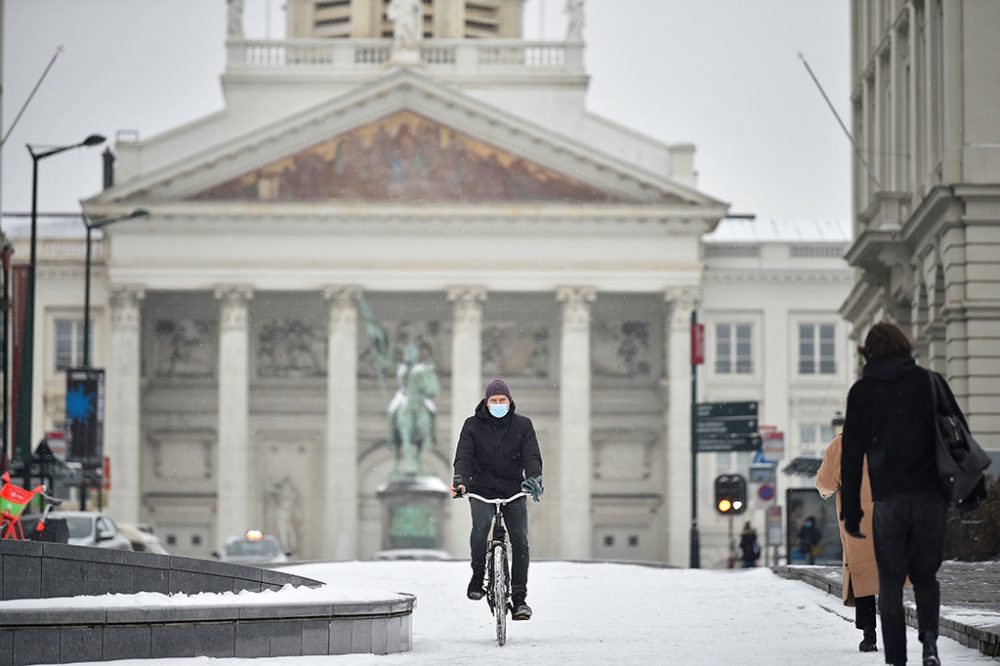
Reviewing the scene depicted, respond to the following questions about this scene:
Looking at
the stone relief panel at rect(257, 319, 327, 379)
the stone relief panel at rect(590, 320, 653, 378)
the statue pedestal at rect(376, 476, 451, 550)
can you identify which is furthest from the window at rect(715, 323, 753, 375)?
the statue pedestal at rect(376, 476, 451, 550)

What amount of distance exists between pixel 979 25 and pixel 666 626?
21.0m

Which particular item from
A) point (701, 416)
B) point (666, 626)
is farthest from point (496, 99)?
point (666, 626)

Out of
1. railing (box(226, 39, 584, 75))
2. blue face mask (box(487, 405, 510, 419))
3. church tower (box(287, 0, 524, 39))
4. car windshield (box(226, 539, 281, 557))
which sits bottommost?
car windshield (box(226, 539, 281, 557))

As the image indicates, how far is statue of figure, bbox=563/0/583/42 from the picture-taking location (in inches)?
3391

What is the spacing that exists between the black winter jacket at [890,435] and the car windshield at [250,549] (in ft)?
143

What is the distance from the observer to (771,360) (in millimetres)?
86625

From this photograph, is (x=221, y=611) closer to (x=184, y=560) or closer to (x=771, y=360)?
(x=184, y=560)

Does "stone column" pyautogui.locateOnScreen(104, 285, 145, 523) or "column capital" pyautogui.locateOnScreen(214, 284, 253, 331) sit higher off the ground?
"column capital" pyautogui.locateOnScreen(214, 284, 253, 331)

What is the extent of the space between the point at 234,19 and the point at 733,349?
2107cm

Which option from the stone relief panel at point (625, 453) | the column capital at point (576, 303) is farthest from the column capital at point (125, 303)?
the stone relief panel at point (625, 453)

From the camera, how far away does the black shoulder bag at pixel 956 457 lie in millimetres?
14055

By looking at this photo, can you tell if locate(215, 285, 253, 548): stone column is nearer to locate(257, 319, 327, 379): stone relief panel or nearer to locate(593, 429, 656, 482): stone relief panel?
locate(257, 319, 327, 379): stone relief panel

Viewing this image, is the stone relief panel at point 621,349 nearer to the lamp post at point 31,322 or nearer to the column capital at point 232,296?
the column capital at point 232,296

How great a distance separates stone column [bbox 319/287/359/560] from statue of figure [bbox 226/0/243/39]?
471 inches
